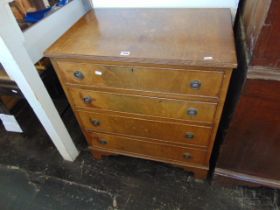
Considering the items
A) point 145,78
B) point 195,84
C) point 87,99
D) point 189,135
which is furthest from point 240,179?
point 87,99

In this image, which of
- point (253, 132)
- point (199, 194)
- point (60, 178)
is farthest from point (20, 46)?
point (199, 194)

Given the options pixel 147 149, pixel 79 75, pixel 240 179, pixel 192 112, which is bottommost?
pixel 240 179

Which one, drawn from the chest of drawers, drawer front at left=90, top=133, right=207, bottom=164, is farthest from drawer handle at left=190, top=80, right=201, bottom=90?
drawer front at left=90, top=133, right=207, bottom=164

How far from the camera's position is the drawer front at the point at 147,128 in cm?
106

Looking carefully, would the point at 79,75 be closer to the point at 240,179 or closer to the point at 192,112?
the point at 192,112

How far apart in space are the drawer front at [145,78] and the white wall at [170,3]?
499 mm

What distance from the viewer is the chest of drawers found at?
83 centimetres

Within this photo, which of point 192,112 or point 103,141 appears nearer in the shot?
point 192,112

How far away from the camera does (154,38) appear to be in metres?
0.92

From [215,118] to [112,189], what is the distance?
0.78m

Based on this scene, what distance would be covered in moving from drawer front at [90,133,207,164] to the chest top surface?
1.81ft

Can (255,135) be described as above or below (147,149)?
above

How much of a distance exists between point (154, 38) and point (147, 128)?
45 cm

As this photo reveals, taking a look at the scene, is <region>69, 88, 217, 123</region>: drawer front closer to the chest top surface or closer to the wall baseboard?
the chest top surface
